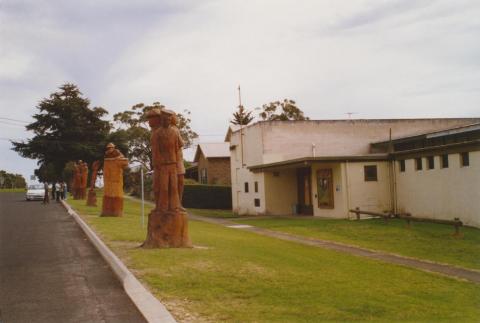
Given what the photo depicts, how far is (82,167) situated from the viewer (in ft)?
118

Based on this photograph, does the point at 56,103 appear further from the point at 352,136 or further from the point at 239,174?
the point at 352,136

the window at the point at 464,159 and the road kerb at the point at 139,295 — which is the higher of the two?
the window at the point at 464,159

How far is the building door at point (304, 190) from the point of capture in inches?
1170

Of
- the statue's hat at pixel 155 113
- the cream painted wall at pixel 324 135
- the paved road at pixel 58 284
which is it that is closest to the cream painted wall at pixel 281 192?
the cream painted wall at pixel 324 135

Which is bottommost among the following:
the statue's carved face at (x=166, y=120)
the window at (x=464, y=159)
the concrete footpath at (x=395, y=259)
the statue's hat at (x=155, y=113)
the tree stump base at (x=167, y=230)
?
the concrete footpath at (x=395, y=259)

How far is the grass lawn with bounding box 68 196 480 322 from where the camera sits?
6.49 metres

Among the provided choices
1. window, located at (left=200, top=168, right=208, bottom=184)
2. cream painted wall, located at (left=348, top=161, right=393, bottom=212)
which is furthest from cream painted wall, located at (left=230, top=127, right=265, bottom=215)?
window, located at (left=200, top=168, right=208, bottom=184)

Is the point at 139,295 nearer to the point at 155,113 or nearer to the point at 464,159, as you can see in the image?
the point at 155,113

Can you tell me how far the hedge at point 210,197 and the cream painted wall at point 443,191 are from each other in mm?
20221

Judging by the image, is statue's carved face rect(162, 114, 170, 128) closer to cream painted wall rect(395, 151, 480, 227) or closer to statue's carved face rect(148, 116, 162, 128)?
statue's carved face rect(148, 116, 162, 128)

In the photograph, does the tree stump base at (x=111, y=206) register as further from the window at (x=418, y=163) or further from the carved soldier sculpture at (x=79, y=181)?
the carved soldier sculpture at (x=79, y=181)

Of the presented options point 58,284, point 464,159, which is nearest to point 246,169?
point 464,159

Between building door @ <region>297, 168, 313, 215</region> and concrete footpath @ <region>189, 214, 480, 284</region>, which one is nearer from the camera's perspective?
concrete footpath @ <region>189, 214, 480, 284</region>

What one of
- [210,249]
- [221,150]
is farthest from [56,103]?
[210,249]
